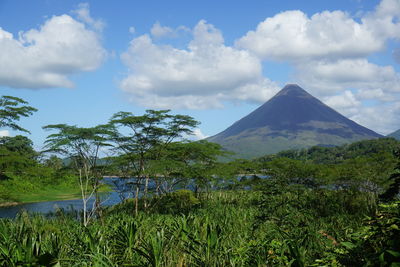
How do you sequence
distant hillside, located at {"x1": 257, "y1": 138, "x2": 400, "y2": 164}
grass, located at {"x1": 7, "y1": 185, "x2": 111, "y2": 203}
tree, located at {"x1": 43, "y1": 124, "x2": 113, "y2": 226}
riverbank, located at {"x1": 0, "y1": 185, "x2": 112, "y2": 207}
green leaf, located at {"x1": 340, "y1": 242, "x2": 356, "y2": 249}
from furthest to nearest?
1. distant hillside, located at {"x1": 257, "y1": 138, "x2": 400, "y2": 164}
2. grass, located at {"x1": 7, "y1": 185, "x2": 111, "y2": 203}
3. riverbank, located at {"x1": 0, "y1": 185, "x2": 112, "y2": 207}
4. tree, located at {"x1": 43, "y1": 124, "x2": 113, "y2": 226}
5. green leaf, located at {"x1": 340, "y1": 242, "x2": 356, "y2": 249}

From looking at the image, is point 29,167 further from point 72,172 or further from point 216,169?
point 216,169

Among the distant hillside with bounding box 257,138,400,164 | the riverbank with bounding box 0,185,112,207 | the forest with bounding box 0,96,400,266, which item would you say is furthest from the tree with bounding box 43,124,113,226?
the distant hillside with bounding box 257,138,400,164

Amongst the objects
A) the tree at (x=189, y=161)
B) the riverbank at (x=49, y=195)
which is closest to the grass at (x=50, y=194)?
the riverbank at (x=49, y=195)

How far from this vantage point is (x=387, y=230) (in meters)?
2.60

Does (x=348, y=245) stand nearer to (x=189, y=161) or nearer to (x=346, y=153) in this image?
(x=189, y=161)

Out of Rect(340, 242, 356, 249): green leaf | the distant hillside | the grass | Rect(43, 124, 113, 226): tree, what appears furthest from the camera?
the distant hillside

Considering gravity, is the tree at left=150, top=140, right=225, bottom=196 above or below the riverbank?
above

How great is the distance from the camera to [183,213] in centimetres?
1325

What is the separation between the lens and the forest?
3.50 m

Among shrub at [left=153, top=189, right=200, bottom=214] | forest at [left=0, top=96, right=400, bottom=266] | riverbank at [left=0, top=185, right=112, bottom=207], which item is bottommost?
riverbank at [left=0, top=185, right=112, bottom=207]

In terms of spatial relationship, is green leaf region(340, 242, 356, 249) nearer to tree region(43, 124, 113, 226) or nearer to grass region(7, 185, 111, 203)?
tree region(43, 124, 113, 226)

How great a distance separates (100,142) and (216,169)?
822cm

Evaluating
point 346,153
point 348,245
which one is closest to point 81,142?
point 348,245

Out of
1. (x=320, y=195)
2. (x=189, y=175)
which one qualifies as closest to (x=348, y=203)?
(x=320, y=195)
